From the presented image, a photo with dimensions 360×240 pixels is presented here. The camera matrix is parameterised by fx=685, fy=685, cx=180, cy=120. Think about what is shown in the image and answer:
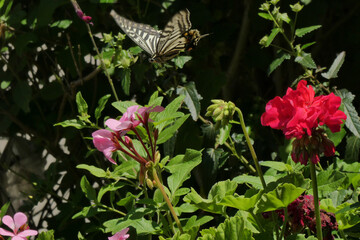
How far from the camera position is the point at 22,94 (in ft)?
8.92

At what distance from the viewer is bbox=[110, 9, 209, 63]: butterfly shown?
2176 mm

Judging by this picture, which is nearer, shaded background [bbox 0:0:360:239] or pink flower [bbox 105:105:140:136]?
pink flower [bbox 105:105:140:136]

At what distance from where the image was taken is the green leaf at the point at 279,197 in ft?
4.32

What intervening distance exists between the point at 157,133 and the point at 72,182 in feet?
4.73

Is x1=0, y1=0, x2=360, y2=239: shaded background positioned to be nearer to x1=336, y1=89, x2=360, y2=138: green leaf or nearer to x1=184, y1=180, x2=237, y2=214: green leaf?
x1=336, y1=89, x2=360, y2=138: green leaf

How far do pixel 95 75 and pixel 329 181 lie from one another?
136cm

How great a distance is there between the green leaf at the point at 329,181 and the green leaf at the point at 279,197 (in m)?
0.19

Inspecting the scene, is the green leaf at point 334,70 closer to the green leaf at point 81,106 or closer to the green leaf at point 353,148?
the green leaf at point 353,148

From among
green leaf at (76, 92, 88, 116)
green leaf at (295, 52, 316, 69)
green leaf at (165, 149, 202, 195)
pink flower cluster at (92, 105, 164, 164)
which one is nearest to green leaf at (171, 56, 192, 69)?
green leaf at (295, 52, 316, 69)

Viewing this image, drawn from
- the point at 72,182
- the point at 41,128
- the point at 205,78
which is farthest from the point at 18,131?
the point at 205,78

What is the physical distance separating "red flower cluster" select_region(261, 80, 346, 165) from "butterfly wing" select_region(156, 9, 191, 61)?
0.85m

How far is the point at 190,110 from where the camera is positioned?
2152mm

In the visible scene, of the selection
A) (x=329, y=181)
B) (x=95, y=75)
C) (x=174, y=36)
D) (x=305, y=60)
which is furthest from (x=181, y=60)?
(x=329, y=181)

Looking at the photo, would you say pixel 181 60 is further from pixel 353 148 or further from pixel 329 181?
pixel 329 181
